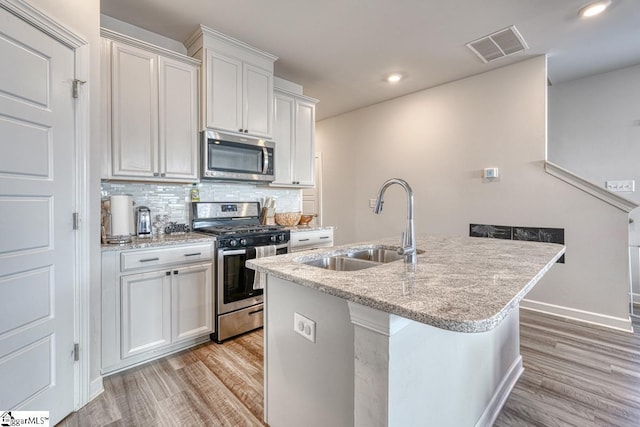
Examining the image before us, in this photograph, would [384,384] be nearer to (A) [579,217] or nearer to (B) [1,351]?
(B) [1,351]

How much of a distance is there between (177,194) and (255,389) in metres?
1.87

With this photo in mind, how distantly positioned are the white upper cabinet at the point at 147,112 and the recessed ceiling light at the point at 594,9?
3.22 meters

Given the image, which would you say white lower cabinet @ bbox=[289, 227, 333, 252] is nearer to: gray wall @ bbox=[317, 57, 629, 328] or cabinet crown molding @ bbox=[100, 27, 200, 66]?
gray wall @ bbox=[317, 57, 629, 328]

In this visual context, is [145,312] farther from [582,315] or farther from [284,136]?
[582,315]

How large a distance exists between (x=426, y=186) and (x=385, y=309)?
11.4 feet

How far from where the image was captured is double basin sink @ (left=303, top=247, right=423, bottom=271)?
157 centimetres

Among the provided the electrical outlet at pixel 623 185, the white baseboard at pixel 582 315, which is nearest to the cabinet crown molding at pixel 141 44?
the white baseboard at pixel 582 315

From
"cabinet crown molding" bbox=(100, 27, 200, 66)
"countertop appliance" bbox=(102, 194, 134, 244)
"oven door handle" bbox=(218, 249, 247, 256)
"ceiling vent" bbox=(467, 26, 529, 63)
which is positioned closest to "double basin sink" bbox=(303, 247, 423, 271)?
"oven door handle" bbox=(218, 249, 247, 256)

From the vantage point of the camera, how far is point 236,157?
9.45 feet

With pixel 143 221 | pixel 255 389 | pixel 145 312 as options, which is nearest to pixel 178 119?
pixel 143 221

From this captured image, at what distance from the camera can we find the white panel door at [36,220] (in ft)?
4.51

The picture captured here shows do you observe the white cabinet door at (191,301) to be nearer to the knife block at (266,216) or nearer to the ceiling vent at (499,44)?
the knife block at (266,216)

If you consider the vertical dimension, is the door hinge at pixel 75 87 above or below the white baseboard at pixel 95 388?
above

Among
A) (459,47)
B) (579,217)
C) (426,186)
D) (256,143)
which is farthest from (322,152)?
(579,217)
